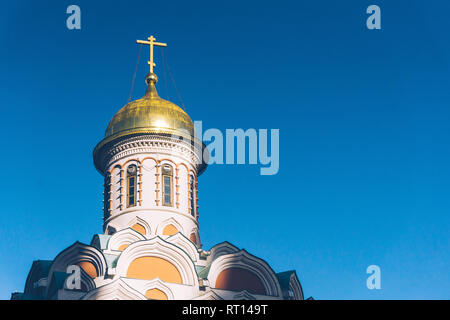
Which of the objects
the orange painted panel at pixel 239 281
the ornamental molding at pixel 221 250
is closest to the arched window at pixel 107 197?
the ornamental molding at pixel 221 250

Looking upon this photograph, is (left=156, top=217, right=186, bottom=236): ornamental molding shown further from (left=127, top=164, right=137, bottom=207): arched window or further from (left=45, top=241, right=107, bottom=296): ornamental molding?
(left=45, top=241, right=107, bottom=296): ornamental molding

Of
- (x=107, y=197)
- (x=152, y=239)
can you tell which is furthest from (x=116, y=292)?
(x=107, y=197)

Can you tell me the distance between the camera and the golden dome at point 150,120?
17.1 meters

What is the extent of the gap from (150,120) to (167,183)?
159 centimetres

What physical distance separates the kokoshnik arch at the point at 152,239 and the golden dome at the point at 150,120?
0.02m

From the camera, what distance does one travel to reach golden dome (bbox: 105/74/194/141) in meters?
17.1

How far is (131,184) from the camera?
17.0 metres

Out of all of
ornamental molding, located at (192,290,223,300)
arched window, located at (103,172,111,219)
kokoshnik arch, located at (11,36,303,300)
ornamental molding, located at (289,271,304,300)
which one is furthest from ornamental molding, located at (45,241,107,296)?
ornamental molding, located at (289,271,304,300)

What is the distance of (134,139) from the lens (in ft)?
56.2
